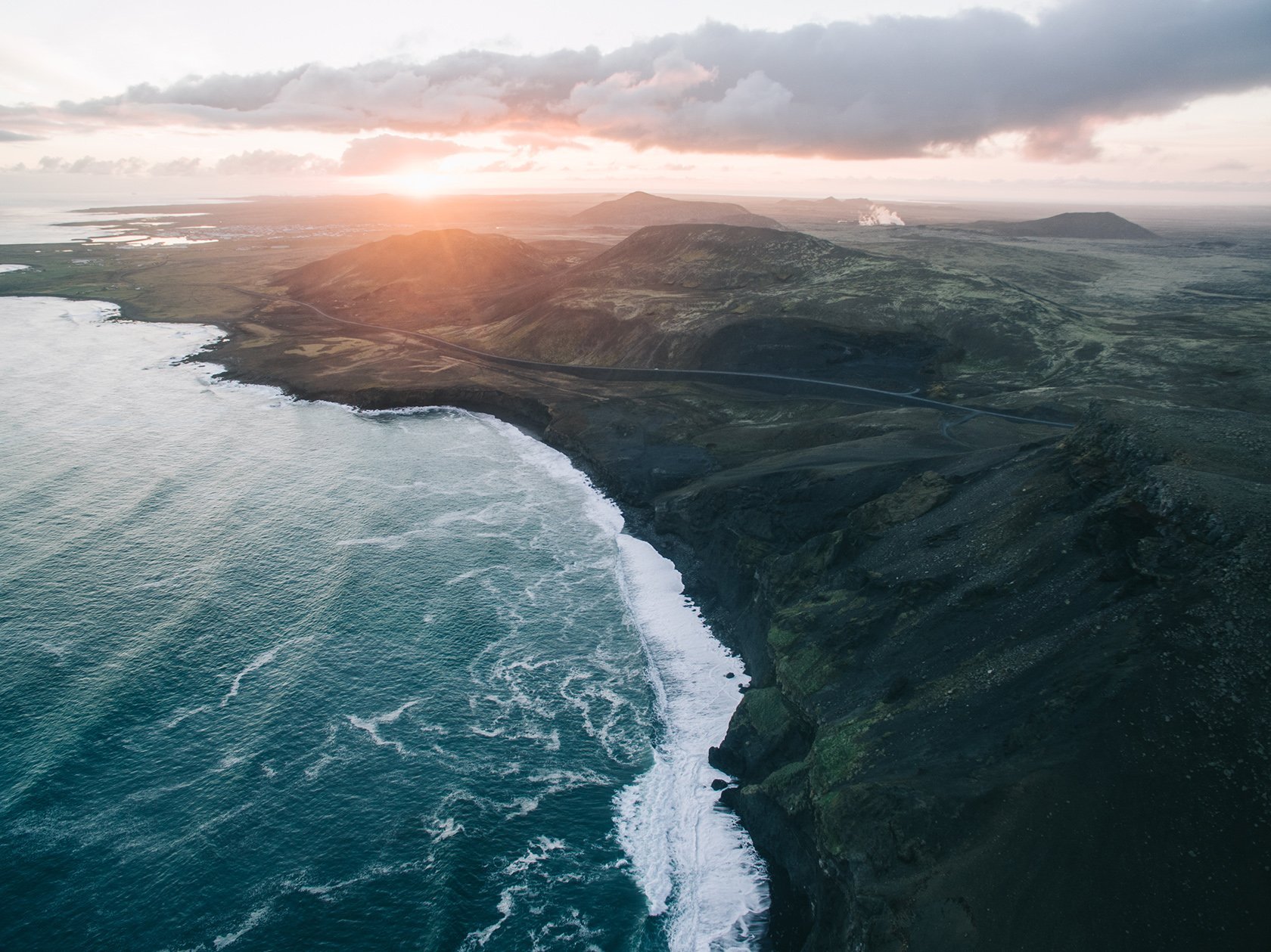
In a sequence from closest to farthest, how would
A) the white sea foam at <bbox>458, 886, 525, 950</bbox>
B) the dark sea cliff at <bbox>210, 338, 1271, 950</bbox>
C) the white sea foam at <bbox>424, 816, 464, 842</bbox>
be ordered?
the dark sea cliff at <bbox>210, 338, 1271, 950</bbox> < the white sea foam at <bbox>458, 886, 525, 950</bbox> < the white sea foam at <bbox>424, 816, 464, 842</bbox>

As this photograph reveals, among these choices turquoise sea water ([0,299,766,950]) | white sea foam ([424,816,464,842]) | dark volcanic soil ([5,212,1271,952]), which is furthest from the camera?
white sea foam ([424,816,464,842])

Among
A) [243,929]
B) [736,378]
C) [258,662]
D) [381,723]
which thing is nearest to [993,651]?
[381,723]

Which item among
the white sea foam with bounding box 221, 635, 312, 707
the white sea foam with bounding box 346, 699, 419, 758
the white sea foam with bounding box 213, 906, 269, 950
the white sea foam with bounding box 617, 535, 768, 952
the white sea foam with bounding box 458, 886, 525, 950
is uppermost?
the white sea foam with bounding box 221, 635, 312, 707

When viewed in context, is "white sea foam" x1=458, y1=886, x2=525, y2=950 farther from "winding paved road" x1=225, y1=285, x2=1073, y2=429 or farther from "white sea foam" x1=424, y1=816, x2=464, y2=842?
"winding paved road" x1=225, y1=285, x2=1073, y2=429

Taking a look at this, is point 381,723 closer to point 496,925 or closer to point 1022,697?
point 496,925

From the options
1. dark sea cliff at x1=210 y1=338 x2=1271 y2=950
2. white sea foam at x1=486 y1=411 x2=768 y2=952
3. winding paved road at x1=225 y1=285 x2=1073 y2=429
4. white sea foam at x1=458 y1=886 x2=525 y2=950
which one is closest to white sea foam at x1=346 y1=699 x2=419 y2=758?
white sea foam at x1=458 y1=886 x2=525 y2=950

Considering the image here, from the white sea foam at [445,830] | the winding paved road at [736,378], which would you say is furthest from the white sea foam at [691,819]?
the winding paved road at [736,378]

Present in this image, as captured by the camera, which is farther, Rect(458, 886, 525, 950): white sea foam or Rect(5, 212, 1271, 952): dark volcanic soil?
Rect(458, 886, 525, 950): white sea foam

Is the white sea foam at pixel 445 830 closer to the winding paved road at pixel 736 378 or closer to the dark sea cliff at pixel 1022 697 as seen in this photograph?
the dark sea cliff at pixel 1022 697

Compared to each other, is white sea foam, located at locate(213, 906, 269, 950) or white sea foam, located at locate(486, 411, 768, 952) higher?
white sea foam, located at locate(213, 906, 269, 950)
